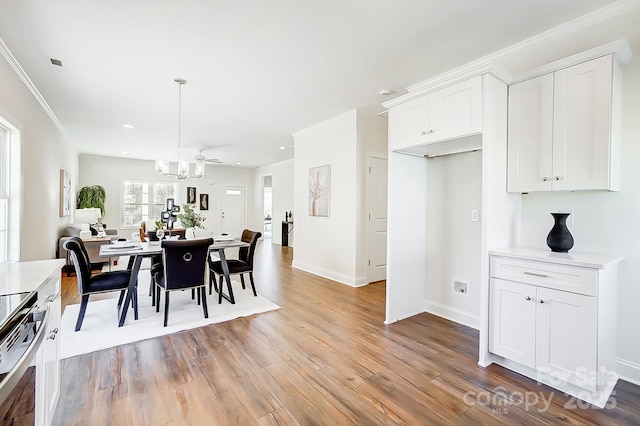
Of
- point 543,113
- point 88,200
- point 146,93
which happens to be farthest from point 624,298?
point 88,200

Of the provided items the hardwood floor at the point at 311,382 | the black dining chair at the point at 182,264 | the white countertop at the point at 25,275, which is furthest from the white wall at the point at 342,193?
the white countertop at the point at 25,275

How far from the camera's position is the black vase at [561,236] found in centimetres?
225

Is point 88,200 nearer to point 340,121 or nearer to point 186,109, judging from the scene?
point 186,109

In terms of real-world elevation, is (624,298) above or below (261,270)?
above

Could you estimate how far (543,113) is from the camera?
2.33 m

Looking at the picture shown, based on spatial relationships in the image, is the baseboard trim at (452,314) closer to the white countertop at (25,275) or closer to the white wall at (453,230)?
the white wall at (453,230)

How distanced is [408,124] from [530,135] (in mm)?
1004


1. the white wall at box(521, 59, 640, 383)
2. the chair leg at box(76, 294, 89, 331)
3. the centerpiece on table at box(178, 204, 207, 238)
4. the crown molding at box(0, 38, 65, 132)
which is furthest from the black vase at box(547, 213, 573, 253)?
the crown molding at box(0, 38, 65, 132)

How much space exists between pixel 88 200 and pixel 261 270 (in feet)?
18.7

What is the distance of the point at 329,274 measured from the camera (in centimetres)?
508

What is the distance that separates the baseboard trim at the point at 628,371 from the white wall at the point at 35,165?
564 centimetres

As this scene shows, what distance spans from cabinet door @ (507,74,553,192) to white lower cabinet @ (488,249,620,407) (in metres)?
0.57

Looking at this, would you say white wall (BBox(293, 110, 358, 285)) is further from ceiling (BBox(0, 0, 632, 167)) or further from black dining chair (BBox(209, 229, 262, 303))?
black dining chair (BBox(209, 229, 262, 303))

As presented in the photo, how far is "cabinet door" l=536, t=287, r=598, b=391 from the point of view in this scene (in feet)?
6.21
